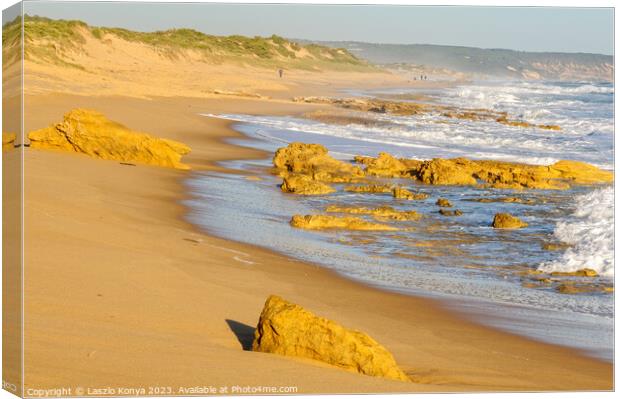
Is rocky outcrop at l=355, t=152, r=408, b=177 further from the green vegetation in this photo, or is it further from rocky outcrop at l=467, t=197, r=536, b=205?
rocky outcrop at l=467, t=197, r=536, b=205

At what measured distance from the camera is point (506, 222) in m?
9.37

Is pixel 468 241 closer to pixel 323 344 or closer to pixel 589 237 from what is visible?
pixel 589 237

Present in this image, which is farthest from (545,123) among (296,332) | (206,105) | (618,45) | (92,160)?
(296,332)

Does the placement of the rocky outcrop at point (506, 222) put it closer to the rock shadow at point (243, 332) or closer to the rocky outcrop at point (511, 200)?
the rocky outcrop at point (511, 200)

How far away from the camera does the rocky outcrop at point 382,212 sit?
9.67 meters

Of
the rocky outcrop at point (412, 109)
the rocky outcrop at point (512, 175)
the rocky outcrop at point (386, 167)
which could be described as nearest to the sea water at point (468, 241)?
the rocky outcrop at point (512, 175)

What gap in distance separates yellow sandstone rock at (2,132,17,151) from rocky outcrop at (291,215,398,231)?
4327 millimetres

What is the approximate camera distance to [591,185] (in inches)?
464

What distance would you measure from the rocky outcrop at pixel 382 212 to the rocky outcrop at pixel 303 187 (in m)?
0.91

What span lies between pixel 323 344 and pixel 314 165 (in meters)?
8.31

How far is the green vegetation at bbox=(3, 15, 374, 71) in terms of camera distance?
732cm

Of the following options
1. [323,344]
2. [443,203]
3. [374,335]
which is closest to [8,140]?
[323,344]

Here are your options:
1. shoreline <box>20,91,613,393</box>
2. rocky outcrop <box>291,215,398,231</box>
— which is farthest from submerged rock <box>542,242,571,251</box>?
shoreline <box>20,91,613,393</box>

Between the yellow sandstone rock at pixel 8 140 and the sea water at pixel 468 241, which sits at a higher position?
the yellow sandstone rock at pixel 8 140
